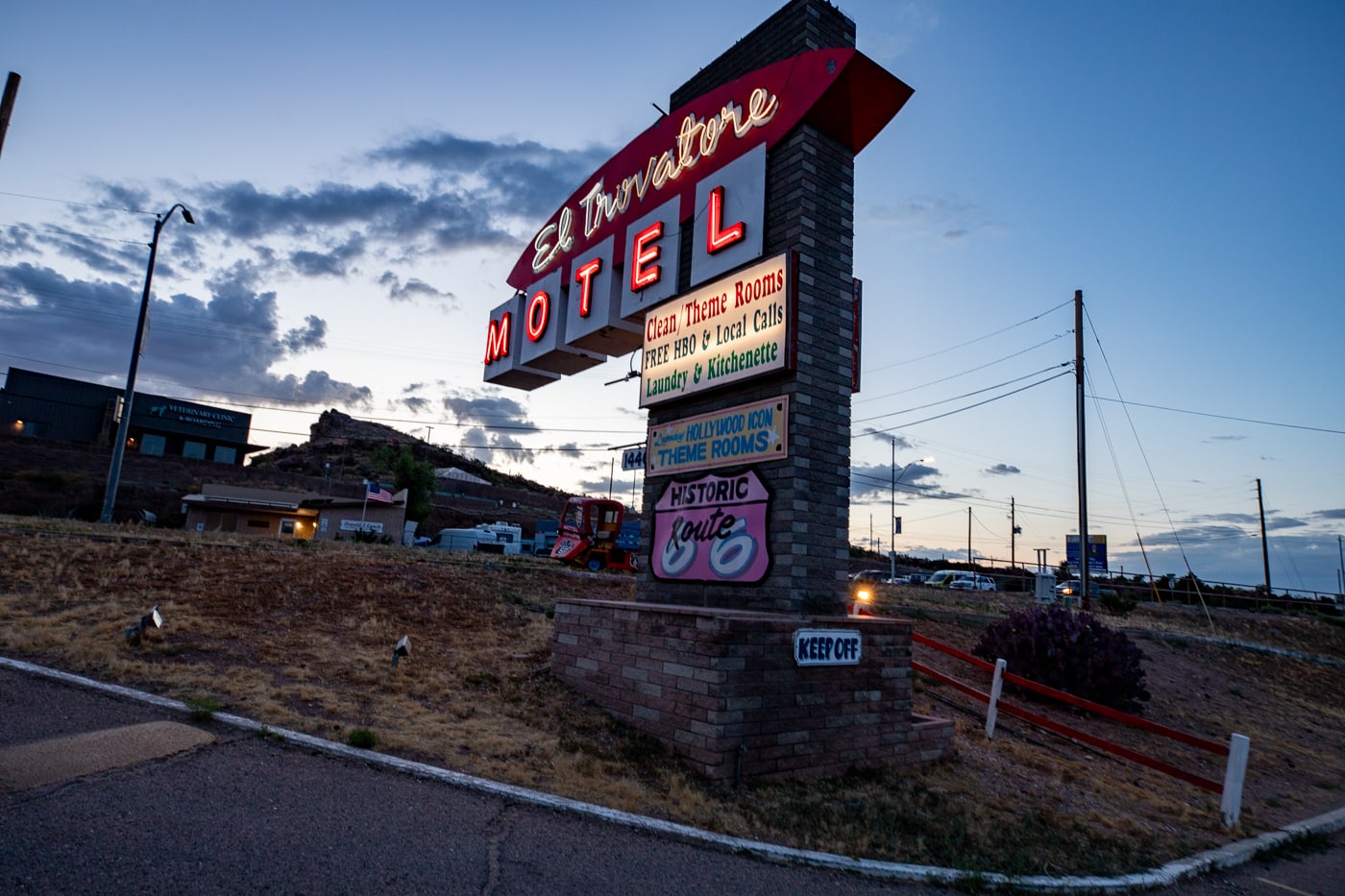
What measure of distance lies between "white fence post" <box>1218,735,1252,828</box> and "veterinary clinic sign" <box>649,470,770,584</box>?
6.03 metres

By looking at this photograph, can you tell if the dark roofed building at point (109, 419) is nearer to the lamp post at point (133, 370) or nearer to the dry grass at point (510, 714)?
the lamp post at point (133, 370)

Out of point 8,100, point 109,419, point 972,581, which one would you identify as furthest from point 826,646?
point 109,419

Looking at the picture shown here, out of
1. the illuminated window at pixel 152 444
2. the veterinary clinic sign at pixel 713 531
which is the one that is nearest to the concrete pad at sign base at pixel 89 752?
the veterinary clinic sign at pixel 713 531

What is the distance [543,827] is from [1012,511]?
95128 millimetres

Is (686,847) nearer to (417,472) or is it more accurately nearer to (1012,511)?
(417,472)

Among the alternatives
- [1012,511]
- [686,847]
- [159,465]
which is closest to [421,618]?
[686,847]

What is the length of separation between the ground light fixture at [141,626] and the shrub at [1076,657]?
47.2ft

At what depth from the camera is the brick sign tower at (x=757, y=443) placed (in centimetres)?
773

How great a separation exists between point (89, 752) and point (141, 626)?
4111mm

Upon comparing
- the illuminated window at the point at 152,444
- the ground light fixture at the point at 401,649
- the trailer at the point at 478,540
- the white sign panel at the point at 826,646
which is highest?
the illuminated window at the point at 152,444

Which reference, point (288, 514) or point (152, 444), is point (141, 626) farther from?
point (152, 444)

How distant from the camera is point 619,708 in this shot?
27.9 ft

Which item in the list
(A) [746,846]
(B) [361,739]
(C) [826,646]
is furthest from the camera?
(C) [826,646]

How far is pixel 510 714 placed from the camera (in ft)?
27.4
